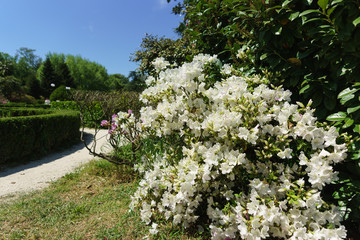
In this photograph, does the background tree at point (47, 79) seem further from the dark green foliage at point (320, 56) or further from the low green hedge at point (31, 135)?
the dark green foliage at point (320, 56)

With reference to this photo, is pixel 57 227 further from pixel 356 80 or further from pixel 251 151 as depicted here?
pixel 356 80

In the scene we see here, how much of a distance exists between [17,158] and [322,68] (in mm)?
7413

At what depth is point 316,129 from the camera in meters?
1.55

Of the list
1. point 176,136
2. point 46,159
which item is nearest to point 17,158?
point 46,159

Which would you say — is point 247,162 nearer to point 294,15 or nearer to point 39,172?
point 294,15

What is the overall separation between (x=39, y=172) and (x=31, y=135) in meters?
1.57

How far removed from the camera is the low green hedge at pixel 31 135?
5492 mm

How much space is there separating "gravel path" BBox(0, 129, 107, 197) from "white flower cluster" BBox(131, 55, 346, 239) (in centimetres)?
336

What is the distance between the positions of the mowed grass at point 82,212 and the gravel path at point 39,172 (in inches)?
19.8

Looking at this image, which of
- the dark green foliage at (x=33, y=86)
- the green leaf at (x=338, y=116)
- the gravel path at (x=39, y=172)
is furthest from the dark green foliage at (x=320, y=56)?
the dark green foliage at (x=33, y=86)

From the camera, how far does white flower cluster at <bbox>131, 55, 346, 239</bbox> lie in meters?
1.54

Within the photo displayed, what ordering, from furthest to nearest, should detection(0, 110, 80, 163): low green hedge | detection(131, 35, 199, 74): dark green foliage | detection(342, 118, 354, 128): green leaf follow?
detection(131, 35, 199, 74): dark green foliage, detection(0, 110, 80, 163): low green hedge, detection(342, 118, 354, 128): green leaf

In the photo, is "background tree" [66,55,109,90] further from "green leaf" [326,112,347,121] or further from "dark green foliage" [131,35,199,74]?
"green leaf" [326,112,347,121]

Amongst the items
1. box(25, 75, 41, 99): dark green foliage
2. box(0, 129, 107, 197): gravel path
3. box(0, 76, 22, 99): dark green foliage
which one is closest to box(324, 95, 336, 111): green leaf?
box(0, 129, 107, 197): gravel path
